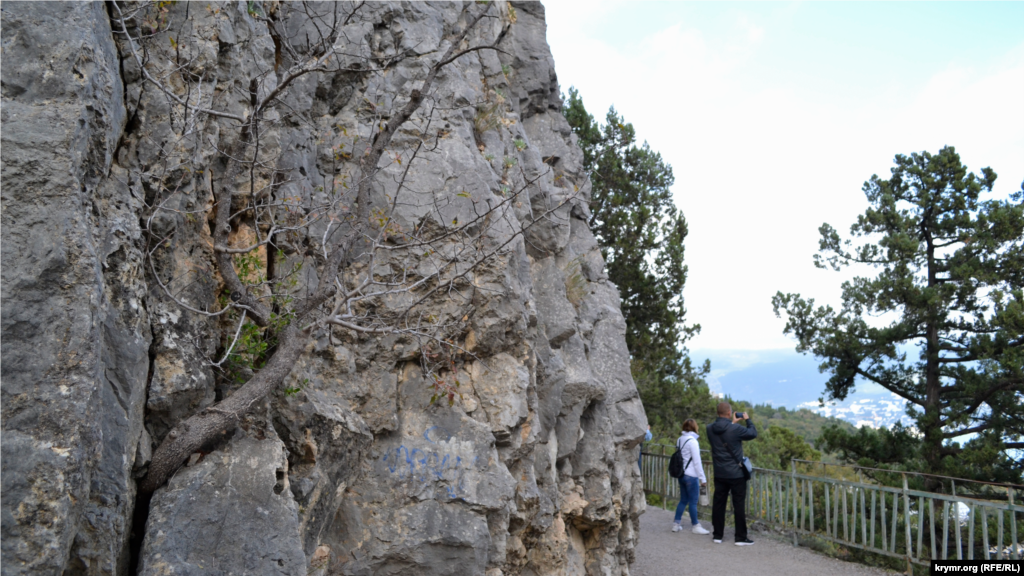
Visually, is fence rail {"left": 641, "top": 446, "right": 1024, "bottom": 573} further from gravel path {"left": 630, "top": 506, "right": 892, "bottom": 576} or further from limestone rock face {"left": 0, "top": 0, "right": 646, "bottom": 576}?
limestone rock face {"left": 0, "top": 0, "right": 646, "bottom": 576}

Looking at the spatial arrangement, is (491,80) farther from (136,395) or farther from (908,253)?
(908,253)

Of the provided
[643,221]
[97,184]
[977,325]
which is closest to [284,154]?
[97,184]

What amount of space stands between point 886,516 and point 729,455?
112 inches

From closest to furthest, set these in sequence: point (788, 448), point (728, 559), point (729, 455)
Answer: point (728, 559)
point (729, 455)
point (788, 448)

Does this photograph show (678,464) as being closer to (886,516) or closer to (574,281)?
(886,516)

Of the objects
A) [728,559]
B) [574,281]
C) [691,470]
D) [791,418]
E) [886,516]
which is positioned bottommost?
[728,559]

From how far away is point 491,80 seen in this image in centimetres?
805

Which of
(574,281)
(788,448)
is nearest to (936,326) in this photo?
(788,448)

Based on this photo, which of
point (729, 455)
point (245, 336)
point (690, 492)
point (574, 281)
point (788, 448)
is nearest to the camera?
point (245, 336)

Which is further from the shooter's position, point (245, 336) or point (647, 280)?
point (647, 280)

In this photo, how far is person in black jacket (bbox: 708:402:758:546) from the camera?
931cm

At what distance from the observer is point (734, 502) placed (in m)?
9.61

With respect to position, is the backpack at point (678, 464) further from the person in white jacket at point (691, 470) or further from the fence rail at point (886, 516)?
the fence rail at point (886, 516)

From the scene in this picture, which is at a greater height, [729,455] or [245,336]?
[245,336]
